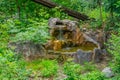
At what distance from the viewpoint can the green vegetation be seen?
5.44 m

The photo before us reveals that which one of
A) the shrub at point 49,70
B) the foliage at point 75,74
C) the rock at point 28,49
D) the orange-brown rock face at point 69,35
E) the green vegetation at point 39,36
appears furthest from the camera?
the orange-brown rock face at point 69,35

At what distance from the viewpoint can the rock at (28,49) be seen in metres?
9.39

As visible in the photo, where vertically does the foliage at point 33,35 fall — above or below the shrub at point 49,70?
above

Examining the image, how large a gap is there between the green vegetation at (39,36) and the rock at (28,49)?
0.14 m

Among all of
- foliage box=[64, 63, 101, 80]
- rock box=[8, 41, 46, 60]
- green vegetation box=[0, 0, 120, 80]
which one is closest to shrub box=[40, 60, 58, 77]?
green vegetation box=[0, 0, 120, 80]

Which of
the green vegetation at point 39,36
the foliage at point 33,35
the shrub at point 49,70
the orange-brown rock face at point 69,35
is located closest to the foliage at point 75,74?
the green vegetation at point 39,36

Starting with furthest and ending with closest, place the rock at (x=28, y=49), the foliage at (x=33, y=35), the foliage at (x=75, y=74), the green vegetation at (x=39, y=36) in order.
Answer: the rock at (x=28, y=49) < the foliage at (x=33, y=35) < the foliage at (x=75, y=74) < the green vegetation at (x=39, y=36)

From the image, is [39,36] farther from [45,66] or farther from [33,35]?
[45,66]

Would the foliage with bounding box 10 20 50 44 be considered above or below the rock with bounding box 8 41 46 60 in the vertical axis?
above

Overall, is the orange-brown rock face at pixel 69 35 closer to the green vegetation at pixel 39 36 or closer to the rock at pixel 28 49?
the green vegetation at pixel 39 36

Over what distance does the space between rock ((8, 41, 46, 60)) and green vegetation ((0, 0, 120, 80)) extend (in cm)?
14

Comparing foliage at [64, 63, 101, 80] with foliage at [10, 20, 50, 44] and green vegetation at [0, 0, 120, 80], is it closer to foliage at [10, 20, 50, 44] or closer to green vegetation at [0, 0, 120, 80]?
green vegetation at [0, 0, 120, 80]

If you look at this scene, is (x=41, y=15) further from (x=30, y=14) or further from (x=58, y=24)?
(x=58, y=24)

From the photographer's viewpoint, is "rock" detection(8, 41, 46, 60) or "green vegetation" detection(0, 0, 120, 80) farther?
"rock" detection(8, 41, 46, 60)
